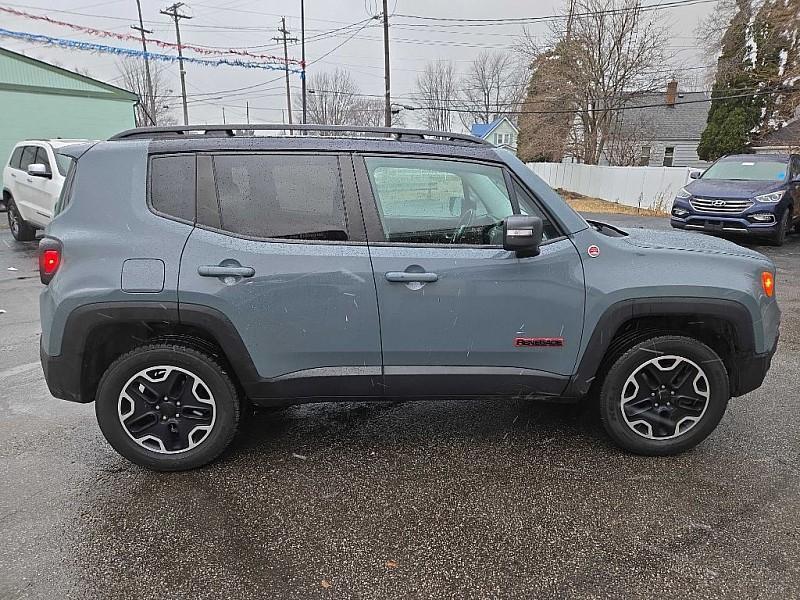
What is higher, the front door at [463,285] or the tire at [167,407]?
the front door at [463,285]

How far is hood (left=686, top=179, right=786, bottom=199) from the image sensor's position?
1064cm

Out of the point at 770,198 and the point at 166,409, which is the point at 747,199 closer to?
the point at 770,198

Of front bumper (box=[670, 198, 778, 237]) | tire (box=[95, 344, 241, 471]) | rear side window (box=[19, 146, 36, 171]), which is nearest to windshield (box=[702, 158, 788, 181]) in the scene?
front bumper (box=[670, 198, 778, 237])

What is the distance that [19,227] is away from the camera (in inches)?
447

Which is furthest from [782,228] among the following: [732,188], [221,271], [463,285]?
[221,271]

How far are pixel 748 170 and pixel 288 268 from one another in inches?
474

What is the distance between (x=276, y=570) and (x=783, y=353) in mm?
4745

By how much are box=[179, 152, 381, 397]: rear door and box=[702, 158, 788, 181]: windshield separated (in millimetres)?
11344

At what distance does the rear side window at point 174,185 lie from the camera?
294 centimetres

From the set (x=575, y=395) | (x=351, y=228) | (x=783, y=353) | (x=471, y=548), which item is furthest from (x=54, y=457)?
(x=783, y=353)

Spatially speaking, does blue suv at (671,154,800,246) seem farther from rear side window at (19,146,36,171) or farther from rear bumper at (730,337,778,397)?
rear side window at (19,146,36,171)

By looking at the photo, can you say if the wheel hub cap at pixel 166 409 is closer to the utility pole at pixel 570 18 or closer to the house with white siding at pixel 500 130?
the utility pole at pixel 570 18

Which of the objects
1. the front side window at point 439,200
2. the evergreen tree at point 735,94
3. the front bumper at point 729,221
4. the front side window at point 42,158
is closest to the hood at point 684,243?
the front side window at point 439,200

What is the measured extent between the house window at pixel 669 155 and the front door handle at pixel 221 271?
140 ft
